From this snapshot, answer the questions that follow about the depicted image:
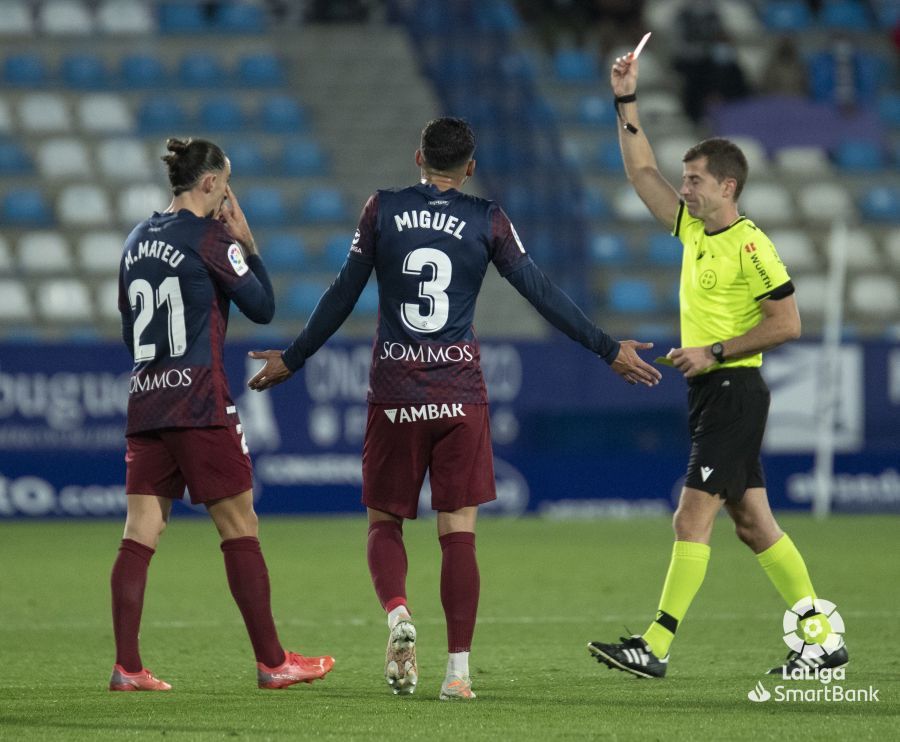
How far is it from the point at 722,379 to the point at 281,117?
15.0 metres

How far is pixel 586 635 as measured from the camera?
791 centimetres

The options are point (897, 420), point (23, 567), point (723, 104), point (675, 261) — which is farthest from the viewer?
point (723, 104)

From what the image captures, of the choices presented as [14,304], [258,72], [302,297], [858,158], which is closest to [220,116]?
[258,72]

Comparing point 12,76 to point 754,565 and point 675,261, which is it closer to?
point 675,261

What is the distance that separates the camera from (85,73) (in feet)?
67.3

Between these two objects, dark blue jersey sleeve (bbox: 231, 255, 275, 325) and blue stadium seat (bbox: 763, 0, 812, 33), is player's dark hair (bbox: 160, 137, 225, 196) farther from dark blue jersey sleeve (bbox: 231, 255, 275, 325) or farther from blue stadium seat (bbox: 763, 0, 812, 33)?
blue stadium seat (bbox: 763, 0, 812, 33)

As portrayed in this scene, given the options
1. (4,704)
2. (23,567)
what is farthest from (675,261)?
(4,704)

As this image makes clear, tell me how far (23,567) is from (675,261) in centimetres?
1076

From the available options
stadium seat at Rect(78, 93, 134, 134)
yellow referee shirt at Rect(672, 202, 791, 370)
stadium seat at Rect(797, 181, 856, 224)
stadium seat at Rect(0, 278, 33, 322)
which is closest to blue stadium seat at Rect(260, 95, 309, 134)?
stadium seat at Rect(78, 93, 134, 134)

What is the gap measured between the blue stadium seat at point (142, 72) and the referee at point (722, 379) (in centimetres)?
1485

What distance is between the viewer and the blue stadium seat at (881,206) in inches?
→ 832

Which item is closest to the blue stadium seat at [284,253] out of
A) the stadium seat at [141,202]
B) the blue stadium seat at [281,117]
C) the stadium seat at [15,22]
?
the stadium seat at [141,202]

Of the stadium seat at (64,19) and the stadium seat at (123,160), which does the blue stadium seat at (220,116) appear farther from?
the stadium seat at (64,19)

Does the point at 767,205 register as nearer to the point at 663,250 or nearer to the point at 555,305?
the point at 663,250
